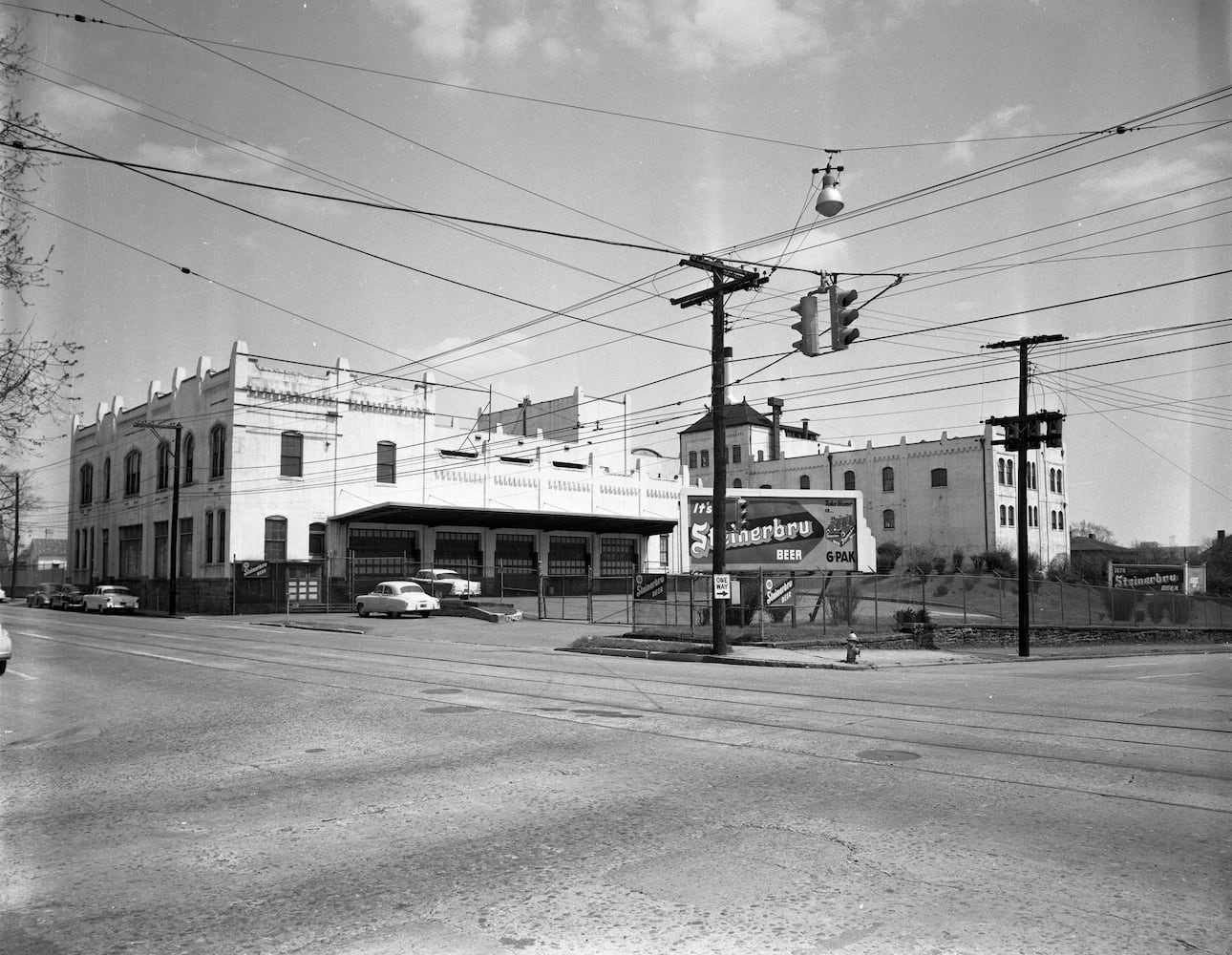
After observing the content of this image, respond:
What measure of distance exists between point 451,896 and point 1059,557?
73167 millimetres

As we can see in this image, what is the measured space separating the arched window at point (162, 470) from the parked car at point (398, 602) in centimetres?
1837

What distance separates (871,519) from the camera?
7250 centimetres

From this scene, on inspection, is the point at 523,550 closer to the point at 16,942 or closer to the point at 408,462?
the point at 408,462

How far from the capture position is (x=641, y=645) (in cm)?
2456

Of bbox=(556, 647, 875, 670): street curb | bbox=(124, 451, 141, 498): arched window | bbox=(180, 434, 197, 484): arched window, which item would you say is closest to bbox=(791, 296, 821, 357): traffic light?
bbox=(556, 647, 875, 670): street curb

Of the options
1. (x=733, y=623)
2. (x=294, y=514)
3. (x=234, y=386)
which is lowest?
(x=733, y=623)

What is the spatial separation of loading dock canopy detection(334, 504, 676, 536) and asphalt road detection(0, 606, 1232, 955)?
1386 inches

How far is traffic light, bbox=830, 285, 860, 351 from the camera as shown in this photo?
15.4 m

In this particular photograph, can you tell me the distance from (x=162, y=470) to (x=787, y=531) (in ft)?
120

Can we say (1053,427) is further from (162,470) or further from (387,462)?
(162,470)

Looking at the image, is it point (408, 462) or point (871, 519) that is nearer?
point (408, 462)

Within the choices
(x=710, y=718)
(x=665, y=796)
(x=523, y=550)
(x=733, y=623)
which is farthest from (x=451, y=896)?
(x=523, y=550)

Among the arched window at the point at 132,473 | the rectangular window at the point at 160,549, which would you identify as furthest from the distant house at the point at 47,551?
the rectangular window at the point at 160,549

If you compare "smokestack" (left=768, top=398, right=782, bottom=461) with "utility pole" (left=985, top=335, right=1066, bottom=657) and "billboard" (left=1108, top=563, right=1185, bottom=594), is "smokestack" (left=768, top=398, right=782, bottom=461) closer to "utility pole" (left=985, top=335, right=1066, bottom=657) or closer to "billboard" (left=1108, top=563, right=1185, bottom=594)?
"billboard" (left=1108, top=563, right=1185, bottom=594)
